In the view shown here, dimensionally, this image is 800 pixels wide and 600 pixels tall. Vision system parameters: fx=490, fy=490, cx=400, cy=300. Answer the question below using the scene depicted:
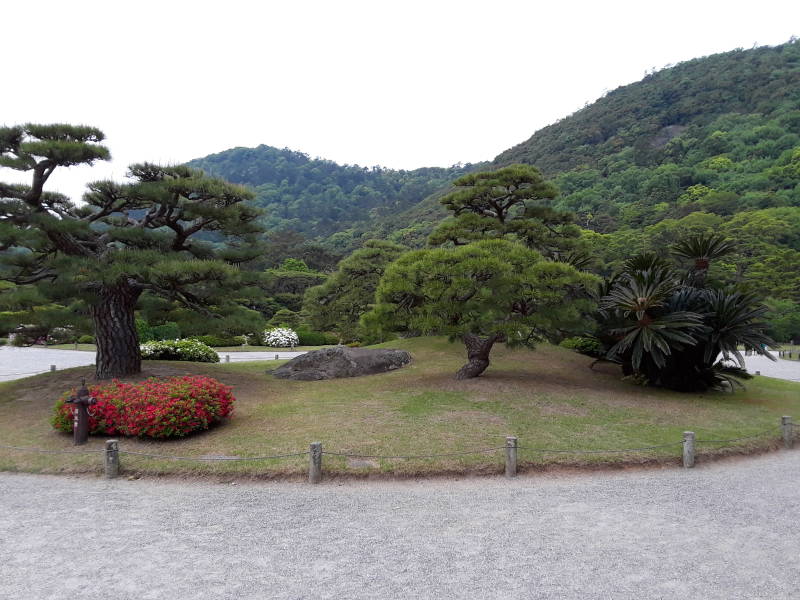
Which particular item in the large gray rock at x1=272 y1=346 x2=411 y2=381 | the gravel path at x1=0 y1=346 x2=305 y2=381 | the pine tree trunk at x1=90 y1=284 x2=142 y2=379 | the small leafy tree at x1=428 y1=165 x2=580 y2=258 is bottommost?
the gravel path at x1=0 y1=346 x2=305 y2=381

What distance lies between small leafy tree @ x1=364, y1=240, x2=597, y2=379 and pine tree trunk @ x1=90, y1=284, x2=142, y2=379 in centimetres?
716

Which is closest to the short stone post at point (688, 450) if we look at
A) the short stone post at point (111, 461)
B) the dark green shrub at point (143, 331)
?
the short stone post at point (111, 461)

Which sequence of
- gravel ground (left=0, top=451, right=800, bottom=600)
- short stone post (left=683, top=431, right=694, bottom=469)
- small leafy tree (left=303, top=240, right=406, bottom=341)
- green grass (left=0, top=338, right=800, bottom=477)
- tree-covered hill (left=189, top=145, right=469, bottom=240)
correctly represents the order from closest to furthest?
gravel ground (left=0, top=451, right=800, bottom=600) → green grass (left=0, top=338, right=800, bottom=477) → short stone post (left=683, top=431, right=694, bottom=469) → small leafy tree (left=303, top=240, right=406, bottom=341) → tree-covered hill (left=189, top=145, right=469, bottom=240)

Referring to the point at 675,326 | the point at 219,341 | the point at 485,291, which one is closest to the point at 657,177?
the point at 219,341

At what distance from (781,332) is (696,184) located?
1521 inches

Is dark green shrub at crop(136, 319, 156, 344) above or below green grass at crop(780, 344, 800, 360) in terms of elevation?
above

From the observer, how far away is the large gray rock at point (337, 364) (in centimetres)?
1677

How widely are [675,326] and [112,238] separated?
1610 centimetres

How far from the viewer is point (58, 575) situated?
4.97 m

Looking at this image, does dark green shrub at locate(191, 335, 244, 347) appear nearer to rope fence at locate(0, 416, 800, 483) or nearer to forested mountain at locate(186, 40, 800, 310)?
forested mountain at locate(186, 40, 800, 310)

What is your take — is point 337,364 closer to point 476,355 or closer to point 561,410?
point 476,355

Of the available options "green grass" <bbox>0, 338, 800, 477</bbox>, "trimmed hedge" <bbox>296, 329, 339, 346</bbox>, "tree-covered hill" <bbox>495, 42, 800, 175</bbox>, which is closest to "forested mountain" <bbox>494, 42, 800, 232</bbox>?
"tree-covered hill" <bbox>495, 42, 800, 175</bbox>

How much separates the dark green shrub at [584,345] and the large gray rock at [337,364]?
328 inches

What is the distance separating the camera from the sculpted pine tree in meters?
12.1
